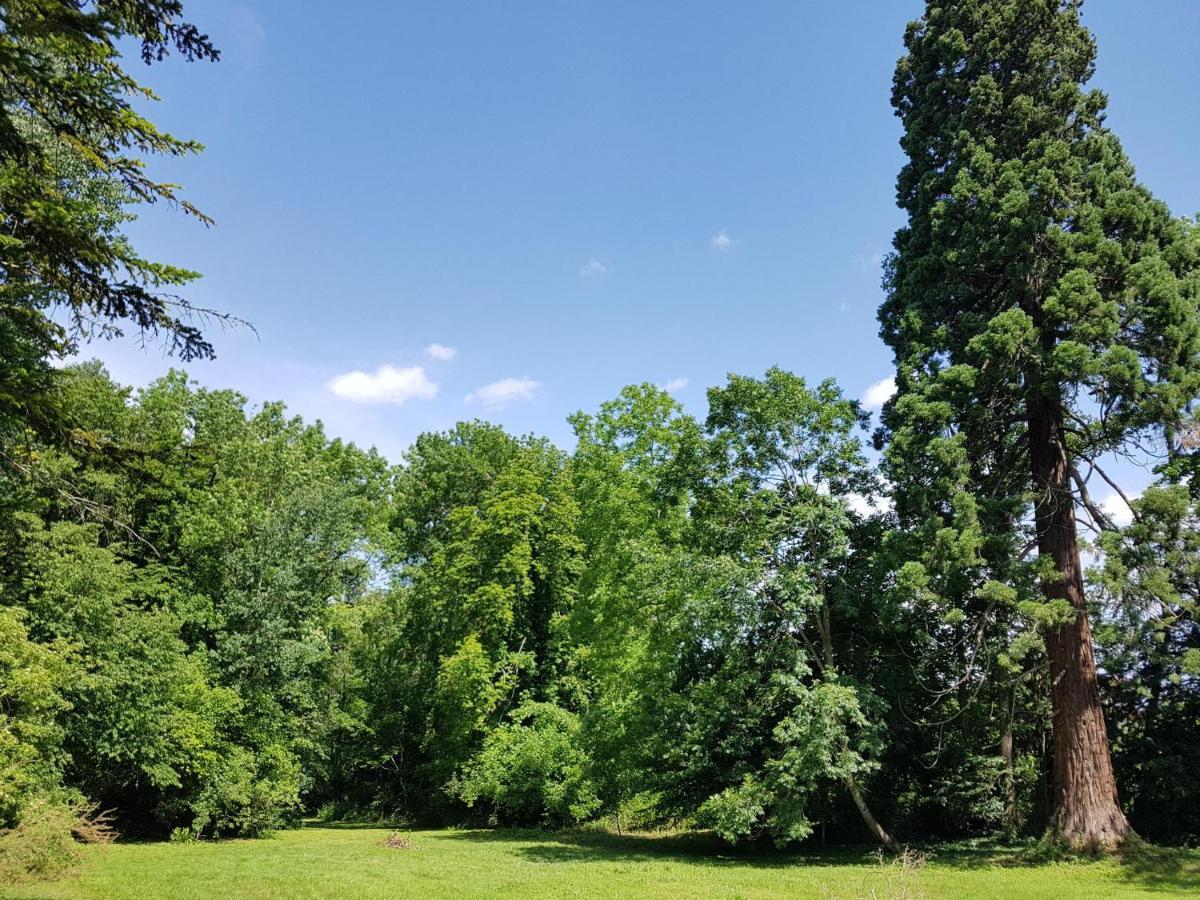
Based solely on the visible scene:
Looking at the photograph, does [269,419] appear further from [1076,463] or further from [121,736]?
[1076,463]

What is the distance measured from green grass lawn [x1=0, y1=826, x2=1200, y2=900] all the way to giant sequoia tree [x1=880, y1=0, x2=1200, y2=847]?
2.07 meters

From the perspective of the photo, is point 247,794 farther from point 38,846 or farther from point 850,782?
point 850,782

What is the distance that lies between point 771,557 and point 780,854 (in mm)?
7444

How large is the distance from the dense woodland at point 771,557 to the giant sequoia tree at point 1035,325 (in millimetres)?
82

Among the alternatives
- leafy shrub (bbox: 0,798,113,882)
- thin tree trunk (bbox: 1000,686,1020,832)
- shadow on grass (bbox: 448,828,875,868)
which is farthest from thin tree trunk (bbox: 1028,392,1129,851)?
leafy shrub (bbox: 0,798,113,882)

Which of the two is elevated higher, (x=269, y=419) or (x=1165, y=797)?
(x=269, y=419)

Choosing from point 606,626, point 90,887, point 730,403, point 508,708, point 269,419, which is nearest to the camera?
point 90,887

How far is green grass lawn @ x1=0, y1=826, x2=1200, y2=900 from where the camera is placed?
12.2 metres

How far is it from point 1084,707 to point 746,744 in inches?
282

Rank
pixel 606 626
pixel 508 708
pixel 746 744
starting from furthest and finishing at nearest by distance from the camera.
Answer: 1. pixel 508 708
2. pixel 606 626
3. pixel 746 744

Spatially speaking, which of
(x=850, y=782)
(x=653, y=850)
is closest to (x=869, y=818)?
(x=850, y=782)

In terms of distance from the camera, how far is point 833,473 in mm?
18938

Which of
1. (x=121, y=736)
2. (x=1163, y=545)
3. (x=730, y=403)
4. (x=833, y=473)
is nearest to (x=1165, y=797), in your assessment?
(x=1163, y=545)

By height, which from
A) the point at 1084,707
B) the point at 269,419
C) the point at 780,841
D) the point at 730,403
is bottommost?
the point at 780,841
